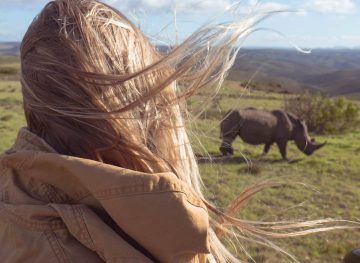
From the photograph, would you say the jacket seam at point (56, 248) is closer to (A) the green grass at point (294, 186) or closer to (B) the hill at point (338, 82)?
(A) the green grass at point (294, 186)

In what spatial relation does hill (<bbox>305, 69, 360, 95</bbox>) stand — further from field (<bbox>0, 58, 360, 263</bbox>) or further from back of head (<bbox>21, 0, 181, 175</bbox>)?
back of head (<bbox>21, 0, 181, 175</bbox>)

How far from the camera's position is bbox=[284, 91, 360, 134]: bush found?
2106 cm

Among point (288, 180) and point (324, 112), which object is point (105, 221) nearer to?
point (288, 180)

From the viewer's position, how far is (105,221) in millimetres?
1173

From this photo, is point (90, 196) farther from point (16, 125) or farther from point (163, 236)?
point (16, 125)

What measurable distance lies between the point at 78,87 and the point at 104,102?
0.08 metres

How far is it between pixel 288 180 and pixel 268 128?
11865 millimetres

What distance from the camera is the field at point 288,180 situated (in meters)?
2.42

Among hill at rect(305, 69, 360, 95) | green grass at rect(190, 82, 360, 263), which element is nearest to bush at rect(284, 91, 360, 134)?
Answer: green grass at rect(190, 82, 360, 263)

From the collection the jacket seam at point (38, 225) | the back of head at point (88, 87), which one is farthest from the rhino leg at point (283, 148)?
the jacket seam at point (38, 225)

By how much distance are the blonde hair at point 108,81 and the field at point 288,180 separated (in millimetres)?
243

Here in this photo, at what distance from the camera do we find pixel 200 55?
142 cm

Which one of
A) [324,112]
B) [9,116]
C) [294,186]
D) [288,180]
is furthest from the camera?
[324,112]

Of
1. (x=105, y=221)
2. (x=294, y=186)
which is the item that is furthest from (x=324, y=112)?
(x=105, y=221)
